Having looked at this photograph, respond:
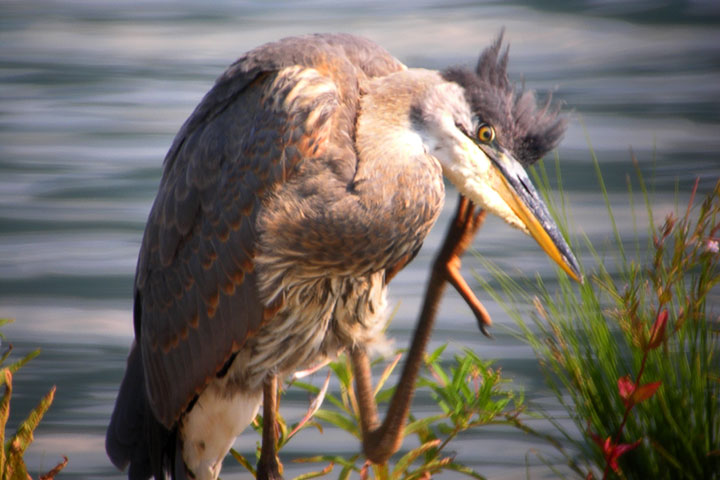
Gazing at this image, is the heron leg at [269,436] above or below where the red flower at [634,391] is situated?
below

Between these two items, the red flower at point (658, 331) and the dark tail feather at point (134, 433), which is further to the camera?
the dark tail feather at point (134, 433)

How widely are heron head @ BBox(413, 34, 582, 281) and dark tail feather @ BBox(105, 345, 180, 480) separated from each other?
2.67ft

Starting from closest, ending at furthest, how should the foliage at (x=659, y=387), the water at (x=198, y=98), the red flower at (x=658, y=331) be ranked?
the red flower at (x=658, y=331)
the foliage at (x=659, y=387)
the water at (x=198, y=98)

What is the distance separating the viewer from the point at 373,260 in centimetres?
130

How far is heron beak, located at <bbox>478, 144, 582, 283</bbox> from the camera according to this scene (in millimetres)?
1296

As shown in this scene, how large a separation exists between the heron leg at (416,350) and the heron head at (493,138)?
161 mm

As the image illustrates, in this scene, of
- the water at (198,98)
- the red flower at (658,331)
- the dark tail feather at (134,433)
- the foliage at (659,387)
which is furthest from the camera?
the water at (198,98)

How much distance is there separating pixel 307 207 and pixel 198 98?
1240 millimetres

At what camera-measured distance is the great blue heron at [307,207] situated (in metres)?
1.28

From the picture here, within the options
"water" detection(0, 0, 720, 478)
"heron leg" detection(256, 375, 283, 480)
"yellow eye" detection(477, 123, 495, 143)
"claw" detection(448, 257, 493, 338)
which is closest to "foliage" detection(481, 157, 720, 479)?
"claw" detection(448, 257, 493, 338)

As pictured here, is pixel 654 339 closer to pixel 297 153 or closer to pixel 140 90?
pixel 297 153

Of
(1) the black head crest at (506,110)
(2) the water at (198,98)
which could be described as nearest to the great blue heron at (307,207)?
(1) the black head crest at (506,110)

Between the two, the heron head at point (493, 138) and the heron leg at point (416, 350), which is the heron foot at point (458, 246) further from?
the heron head at point (493, 138)

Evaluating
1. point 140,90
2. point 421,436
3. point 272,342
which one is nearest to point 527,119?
point 272,342
